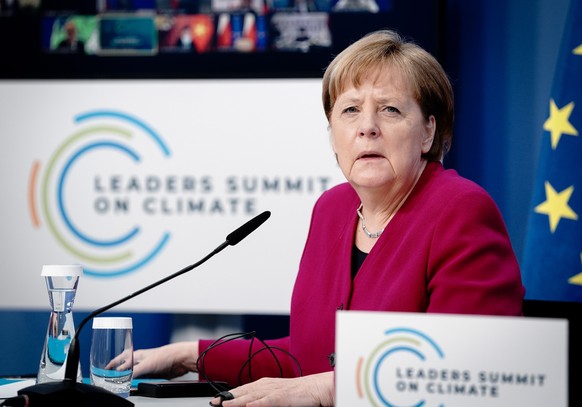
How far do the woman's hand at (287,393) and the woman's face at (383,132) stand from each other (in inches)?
23.6

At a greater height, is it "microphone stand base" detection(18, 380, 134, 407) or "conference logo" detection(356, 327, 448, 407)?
"conference logo" detection(356, 327, 448, 407)

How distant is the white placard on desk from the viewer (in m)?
1.16

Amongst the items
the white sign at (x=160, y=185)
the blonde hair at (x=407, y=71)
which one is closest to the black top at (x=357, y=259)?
the blonde hair at (x=407, y=71)

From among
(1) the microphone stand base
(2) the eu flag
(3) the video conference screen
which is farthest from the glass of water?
(3) the video conference screen

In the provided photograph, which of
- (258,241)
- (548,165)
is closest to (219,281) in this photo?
(258,241)

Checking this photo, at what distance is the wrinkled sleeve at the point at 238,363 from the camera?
2.11 metres

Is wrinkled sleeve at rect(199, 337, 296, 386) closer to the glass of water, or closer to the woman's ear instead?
the glass of water

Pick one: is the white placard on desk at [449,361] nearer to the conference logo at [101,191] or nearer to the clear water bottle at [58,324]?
the clear water bottle at [58,324]

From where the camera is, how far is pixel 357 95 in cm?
206

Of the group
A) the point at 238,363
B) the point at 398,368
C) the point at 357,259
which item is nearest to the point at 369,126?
the point at 357,259

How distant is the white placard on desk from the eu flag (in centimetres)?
176

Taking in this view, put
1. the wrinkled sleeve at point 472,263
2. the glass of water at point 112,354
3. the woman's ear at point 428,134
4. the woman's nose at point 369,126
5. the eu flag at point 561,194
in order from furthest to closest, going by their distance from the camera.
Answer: the eu flag at point 561,194 → the woman's ear at point 428,134 → the woman's nose at point 369,126 → the glass of water at point 112,354 → the wrinkled sleeve at point 472,263

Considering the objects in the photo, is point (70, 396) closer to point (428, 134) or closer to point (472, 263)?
point (472, 263)

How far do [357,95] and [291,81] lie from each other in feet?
5.53
